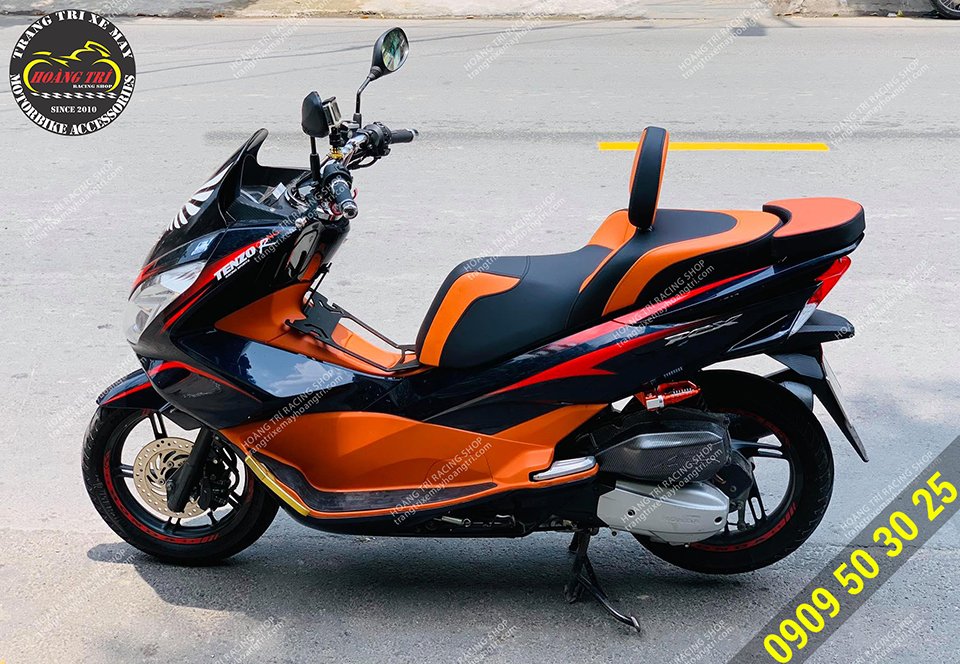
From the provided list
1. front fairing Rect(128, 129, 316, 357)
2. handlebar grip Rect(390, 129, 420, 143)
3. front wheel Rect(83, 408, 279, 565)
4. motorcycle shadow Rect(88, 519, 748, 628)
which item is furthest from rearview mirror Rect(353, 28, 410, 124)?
motorcycle shadow Rect(88, 519, 748, 628)

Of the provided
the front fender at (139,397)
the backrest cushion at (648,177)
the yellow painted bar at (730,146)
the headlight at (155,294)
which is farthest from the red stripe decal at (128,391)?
the yellow painted bar at (730,146)

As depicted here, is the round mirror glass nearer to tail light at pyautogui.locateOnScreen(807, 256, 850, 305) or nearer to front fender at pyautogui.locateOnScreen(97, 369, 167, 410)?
front fender at pyautogui.locateOnScreen(97, 369, 167, 410)

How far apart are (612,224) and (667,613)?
3.95 feet

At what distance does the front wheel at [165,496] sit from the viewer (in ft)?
11.7

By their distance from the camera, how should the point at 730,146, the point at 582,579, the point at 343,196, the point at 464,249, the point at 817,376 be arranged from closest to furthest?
1. the point at 343,196
2. the point at 817,376
3. the point at 582,579
4. the point at 464,249
5. the point at 730,146

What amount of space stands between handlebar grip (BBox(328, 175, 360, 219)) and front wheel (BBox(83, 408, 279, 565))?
99cm

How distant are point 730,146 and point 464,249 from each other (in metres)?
2.80

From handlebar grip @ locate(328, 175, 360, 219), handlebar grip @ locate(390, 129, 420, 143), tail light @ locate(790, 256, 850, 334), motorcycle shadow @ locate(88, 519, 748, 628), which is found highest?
handlebar grip @ locate(390, 129, 420, 143)

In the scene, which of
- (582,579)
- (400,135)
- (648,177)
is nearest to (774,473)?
(582,579)

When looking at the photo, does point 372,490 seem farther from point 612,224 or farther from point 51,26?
point 51,26

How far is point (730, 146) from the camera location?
8.12 m

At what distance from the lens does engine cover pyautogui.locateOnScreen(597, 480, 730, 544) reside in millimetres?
3268

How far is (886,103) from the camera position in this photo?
9.25 meters

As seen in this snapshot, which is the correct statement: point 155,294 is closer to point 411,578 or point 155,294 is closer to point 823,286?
point 411,578
